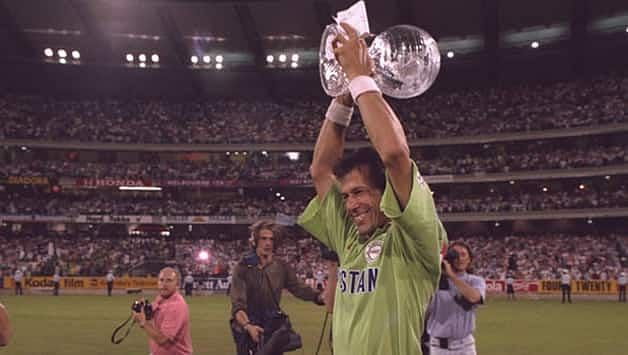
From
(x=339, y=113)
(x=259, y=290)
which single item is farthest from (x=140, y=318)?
(x=339, y=113)

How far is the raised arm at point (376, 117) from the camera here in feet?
8.35

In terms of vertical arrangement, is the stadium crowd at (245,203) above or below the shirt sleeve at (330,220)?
above

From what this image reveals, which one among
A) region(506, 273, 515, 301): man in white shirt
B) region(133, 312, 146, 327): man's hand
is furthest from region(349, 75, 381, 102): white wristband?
region(506, 273, 515, 301): man in white shirt

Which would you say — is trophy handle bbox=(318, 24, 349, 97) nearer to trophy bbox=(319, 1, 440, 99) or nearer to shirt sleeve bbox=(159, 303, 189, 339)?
trophy bbox=(319, 1, 440, 99)

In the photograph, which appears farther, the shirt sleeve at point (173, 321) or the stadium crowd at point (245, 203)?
the stadium crowd at point (245, 203)

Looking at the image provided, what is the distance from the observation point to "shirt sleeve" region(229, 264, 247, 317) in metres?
7.06

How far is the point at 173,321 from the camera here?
6.80 m

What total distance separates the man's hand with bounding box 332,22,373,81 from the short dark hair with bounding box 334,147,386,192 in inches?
14.1

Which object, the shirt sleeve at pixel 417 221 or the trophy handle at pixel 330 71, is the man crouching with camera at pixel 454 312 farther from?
the shirt sleeve at pixel 417 221

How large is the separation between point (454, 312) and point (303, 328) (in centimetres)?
1376

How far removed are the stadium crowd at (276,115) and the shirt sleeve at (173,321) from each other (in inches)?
1866

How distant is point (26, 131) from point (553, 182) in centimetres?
4093

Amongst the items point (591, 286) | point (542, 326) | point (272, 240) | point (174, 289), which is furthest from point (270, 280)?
point (591, 286)

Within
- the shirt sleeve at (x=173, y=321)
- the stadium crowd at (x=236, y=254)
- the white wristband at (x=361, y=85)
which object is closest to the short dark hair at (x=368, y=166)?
the white wristband at (x=361, y=85)
